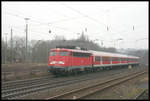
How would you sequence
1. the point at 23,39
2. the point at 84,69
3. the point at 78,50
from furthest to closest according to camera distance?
the point at 23,39 → the point at 84,69 → the point at 78,50

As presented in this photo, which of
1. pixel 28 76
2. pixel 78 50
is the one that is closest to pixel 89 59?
pixel 78 50

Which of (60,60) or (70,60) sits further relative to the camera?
(70,60)

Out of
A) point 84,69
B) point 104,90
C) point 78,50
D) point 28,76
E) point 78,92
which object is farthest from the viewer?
point 84,69

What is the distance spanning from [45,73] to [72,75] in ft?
11.7

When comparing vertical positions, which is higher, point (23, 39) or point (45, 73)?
point (23, 39)

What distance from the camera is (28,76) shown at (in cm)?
2027

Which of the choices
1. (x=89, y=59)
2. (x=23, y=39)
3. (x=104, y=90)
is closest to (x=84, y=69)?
(x=89, y=59)

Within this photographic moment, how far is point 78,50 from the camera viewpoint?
22672 millimetres

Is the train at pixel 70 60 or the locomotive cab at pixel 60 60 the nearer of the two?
the locomotive cab at pixel 60 60

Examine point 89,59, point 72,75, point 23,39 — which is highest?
point 23,39

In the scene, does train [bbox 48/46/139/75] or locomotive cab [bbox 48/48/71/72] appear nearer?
locomotive cab [bbox 48/48/71/72]

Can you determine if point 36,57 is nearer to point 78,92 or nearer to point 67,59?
point 67,59

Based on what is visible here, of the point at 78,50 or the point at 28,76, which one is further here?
the point at 78,50

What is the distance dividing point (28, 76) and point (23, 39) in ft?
167
